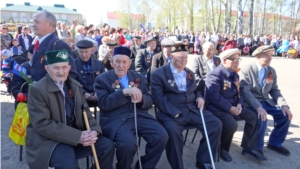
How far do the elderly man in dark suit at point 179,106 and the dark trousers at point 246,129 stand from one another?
0.22 m

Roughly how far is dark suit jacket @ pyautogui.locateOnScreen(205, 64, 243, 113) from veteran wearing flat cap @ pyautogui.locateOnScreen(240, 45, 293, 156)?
1.09ft

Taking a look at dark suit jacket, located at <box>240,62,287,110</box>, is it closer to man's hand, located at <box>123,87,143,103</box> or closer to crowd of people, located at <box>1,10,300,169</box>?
crowd of people, located at <box>1,10,300,169</box>

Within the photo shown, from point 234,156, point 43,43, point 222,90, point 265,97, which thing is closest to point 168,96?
point 222,90

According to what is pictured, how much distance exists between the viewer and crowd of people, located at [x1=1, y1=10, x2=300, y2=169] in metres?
2.57

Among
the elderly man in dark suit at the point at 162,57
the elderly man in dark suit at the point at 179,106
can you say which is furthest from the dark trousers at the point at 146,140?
the elderly man in dark suit at the point at 162,57

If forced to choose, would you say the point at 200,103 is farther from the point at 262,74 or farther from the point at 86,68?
the point at 86,68

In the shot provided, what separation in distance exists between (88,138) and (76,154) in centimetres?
25

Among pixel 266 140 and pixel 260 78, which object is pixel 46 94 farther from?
pixel 266 140

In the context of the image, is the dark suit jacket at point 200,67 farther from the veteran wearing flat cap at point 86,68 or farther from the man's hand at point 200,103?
the veteran wearing flat cap at point 86,68

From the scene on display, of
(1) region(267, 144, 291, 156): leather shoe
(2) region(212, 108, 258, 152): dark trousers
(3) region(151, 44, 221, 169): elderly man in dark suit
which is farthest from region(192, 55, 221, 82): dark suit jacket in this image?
(1) region(267, 144, 291, 156): leather shoe

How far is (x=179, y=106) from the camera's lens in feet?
12.1

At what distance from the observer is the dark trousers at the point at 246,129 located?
12.2ft

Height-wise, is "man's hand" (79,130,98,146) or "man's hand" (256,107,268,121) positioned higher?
"man's hand" (79,130,98,146)

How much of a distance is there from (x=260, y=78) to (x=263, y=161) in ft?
4.55
